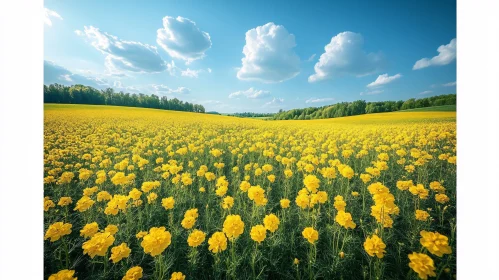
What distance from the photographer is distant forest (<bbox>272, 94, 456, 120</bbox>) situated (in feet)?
8.14

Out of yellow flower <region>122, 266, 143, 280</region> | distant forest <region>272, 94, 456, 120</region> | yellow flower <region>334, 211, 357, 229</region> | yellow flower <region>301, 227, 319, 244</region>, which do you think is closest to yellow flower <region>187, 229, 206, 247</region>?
yellow flower <region>122, 266, 143, 280</region>

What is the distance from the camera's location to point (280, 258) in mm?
1663

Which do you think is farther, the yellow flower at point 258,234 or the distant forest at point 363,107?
the distant forest at point 363,107

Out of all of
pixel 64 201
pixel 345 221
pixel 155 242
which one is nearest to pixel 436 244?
pixel 345 221

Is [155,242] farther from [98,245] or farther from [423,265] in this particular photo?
[423,265]

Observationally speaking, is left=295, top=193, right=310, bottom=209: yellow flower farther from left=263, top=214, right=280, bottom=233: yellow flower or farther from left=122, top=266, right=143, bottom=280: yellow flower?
left=122, top=266, right=143, bottom=280: yellow flower

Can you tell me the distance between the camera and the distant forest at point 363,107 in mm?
2482

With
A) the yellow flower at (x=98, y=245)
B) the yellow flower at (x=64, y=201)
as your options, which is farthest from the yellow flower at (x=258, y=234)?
the yellow flower at (x=64, y=201)

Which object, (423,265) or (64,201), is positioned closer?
(423,265)

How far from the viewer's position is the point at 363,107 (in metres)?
8.28

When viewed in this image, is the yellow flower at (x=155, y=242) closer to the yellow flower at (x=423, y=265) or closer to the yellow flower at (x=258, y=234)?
the yellow flower at (x=258, y=234)

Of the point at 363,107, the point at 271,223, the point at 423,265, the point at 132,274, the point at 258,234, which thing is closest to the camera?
the point at 423,265
